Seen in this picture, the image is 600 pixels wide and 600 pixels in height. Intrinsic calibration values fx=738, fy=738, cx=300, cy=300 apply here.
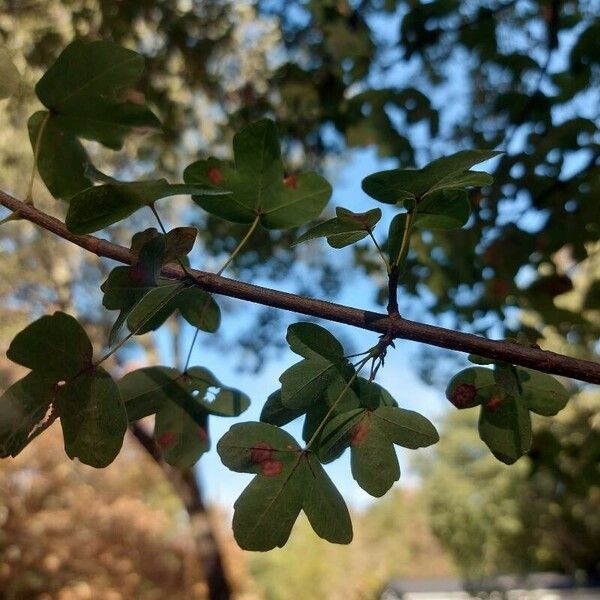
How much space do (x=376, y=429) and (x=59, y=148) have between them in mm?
325

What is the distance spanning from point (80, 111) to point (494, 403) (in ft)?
1.23

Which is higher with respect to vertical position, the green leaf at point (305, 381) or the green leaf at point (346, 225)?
the green leaf at point (346, 225)

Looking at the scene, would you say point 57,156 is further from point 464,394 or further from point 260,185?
point 464,394

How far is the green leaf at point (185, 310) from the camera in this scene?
Result: 1.42 ft

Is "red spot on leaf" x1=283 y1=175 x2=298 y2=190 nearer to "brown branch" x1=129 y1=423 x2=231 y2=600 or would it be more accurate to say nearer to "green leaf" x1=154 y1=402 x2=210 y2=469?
"green leaf" x1=154 y1=402 x2=210 y2=469

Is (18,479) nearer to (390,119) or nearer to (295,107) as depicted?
(295,107)

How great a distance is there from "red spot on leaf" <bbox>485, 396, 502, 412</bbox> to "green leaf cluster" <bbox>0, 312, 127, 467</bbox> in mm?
251

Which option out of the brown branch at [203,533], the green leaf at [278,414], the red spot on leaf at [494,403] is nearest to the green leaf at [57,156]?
the green leaf at [278,414]

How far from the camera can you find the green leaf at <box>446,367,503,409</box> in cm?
52

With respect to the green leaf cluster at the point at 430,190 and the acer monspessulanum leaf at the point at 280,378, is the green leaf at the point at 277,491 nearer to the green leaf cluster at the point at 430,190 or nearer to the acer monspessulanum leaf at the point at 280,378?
the acer monspessulanum leaf at the point at 280,378

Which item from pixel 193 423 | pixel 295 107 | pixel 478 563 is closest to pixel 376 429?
pixel 193 423

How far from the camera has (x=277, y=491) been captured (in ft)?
1.46

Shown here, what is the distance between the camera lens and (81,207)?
406mm

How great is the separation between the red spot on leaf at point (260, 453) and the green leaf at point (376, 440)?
33 millimetres
